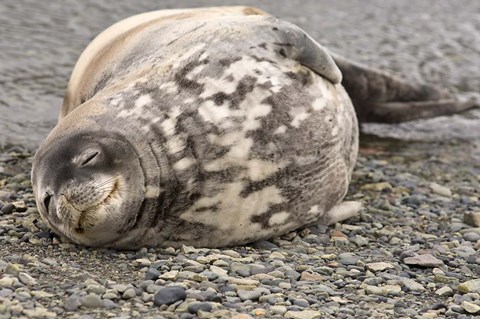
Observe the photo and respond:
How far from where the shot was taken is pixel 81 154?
13.6 ft

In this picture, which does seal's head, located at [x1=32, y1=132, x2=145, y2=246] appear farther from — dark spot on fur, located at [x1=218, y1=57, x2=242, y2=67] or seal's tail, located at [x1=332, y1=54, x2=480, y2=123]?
seal's tail, located at [x1=332, y1=54, x2=480, y2=123]

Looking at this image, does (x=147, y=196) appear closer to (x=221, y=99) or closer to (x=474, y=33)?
(x=221, y=99)

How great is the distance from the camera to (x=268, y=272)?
4.15 m

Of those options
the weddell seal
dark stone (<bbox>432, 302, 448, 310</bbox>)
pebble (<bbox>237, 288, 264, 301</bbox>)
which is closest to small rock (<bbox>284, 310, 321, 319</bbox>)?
pebble (<bbox>237, 288, 264, 301</bbox>)

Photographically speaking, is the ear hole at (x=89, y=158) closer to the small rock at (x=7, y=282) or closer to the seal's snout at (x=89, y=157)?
the seal's snout at (x=89, y=157)

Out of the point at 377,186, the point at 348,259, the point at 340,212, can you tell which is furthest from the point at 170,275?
the point at 377,186

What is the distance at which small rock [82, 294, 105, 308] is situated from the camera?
3.57 meters

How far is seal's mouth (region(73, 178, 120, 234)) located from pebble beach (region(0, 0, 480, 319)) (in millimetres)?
158

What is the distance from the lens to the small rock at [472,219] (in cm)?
534

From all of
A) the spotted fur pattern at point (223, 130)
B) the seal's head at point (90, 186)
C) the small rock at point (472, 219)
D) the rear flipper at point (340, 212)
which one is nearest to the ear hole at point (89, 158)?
the seal's head at point (90, 186)

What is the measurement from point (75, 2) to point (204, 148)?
23.1 feet

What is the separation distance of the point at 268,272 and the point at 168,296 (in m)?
0.62

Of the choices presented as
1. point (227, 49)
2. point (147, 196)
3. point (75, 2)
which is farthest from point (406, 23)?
point (147, 196)

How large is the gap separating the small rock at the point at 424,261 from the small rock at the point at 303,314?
94cm
